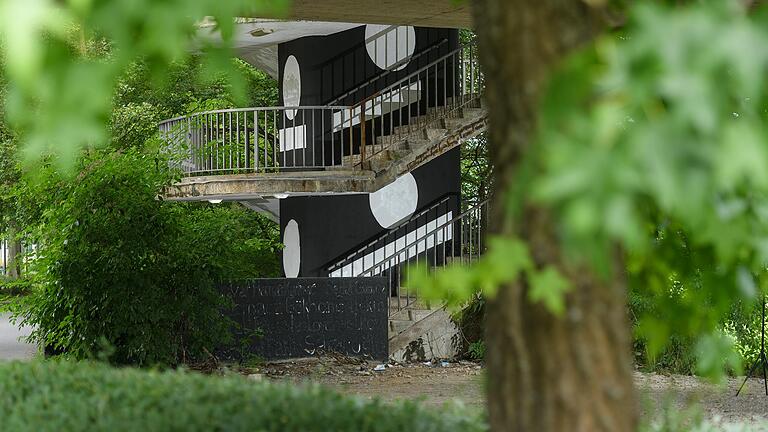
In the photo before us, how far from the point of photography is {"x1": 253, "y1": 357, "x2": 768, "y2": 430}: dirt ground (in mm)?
13297

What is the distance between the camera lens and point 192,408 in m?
4.88

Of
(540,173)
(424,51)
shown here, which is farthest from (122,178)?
(540,173)

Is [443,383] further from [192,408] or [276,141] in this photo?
[192,408]

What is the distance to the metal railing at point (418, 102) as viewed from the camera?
1834 centimetres

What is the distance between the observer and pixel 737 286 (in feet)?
12.6

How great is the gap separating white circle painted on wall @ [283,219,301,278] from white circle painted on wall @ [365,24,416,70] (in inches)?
133

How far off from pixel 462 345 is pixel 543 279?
1540 cm

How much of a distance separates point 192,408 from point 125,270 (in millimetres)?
10169

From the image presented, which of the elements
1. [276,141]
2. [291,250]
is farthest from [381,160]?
[291,250]

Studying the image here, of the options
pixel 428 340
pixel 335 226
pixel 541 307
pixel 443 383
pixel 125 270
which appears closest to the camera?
pixel 541 307

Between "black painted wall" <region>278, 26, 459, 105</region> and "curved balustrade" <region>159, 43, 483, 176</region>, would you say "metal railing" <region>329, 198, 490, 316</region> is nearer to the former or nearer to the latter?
"curved balustrade" <region>159, 43, 483, 176</region>

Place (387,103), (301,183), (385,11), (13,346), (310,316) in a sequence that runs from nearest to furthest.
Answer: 1. (385,11)
2. (301,183)
3. (310,316)
4. (387,103)
5. (13,346)

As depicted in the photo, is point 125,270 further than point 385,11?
Yes

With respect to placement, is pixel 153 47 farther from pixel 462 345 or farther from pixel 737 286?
pixel 462 345
